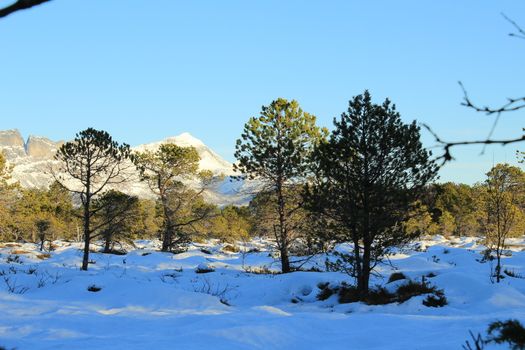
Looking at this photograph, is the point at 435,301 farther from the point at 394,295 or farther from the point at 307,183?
the point at 307,183

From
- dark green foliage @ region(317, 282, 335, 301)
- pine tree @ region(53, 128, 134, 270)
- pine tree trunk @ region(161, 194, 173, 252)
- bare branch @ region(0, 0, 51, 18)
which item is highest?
pine tree @ region(53, 128, 134, 270)

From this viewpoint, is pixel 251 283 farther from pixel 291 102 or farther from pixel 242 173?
pixel 291 102

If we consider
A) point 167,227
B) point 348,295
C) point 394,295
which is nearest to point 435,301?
point 394,295

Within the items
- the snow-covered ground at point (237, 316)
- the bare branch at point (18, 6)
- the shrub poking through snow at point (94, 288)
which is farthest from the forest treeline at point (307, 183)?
the bare branch at point (18, 6)

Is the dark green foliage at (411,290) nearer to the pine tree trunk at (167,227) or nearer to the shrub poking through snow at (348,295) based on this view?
the shrub poking through snow at (348,295)

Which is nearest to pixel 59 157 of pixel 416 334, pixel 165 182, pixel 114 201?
pixel 114 201

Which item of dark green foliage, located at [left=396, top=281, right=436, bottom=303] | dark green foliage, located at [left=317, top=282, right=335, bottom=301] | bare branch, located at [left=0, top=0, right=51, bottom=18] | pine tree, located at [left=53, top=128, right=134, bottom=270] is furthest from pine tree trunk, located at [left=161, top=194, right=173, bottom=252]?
bare branch, located at [left=0, top=0, right=51, bottom=18]

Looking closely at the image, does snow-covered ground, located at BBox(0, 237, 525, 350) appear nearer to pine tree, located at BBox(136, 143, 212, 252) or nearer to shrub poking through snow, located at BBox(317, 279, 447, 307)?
shrub poking through snow, located at BBox(317, 279, 447, 307)

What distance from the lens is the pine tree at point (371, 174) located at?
40.8 feet

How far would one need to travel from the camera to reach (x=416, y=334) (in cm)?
613

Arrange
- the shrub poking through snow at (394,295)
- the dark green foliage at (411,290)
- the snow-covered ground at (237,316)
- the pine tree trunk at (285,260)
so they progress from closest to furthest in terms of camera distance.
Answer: the snow-covered ground at (237,316) < the shrub poking through snow at (394,295) < the dark green foliage at (411,290) < the pine tree trunk at (285,260)

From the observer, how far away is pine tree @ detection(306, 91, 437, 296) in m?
12.4

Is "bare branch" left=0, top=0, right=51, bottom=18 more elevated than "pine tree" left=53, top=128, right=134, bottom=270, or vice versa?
"pine tree" left=53, top=128, right=134, bottom=270

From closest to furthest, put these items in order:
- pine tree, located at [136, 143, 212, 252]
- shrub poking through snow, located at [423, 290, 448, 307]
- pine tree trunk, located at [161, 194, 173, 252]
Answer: shrub poking through snow, located at [423, 290, 448, 307] → pine tree, located at [136, 143, 212, 252] → pine tree trunk, located at [161, 194, 173, 252]
